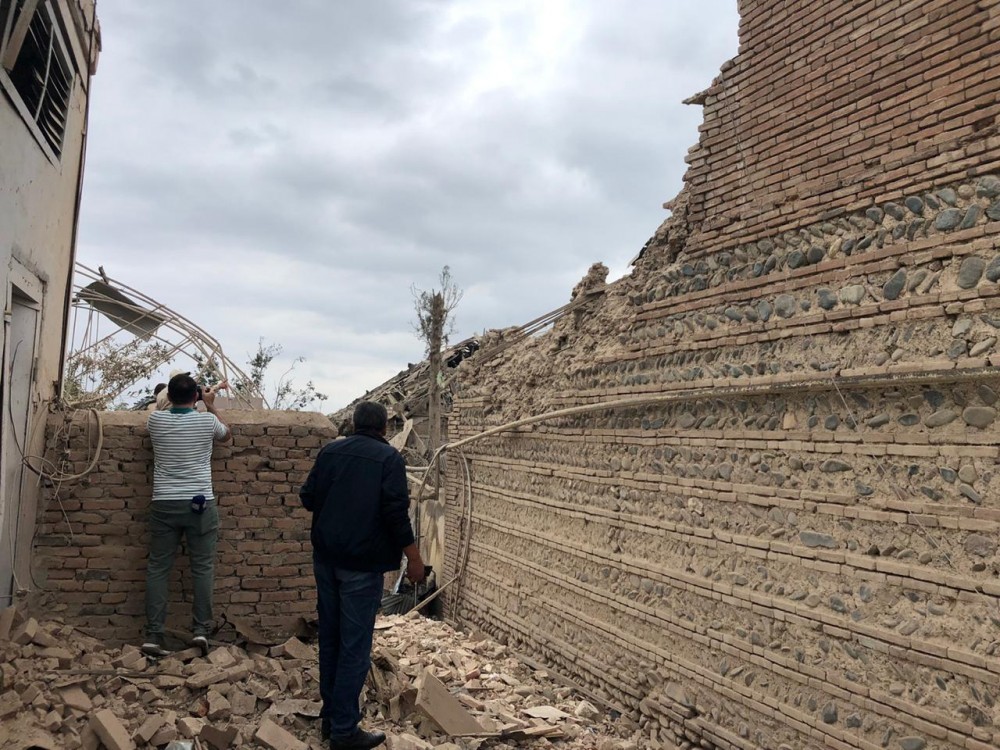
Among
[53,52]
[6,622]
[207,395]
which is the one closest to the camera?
[6,622]

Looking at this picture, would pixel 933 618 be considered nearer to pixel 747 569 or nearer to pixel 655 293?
pixel 747 569

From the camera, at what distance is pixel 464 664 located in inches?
291

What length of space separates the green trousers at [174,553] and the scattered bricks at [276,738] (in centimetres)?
110

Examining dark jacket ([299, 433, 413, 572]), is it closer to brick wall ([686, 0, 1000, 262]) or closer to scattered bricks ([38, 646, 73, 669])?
scattered bricks ([38, 646, 73, 669])

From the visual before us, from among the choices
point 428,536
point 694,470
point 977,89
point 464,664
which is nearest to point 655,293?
point 694,470

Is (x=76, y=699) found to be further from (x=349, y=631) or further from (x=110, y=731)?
(x=349, y=631)

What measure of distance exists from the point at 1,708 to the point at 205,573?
4.38ft

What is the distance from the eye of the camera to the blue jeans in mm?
3832

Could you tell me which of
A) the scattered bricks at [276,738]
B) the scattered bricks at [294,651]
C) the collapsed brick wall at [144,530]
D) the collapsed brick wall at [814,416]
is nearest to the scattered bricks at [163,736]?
the scattered bricks at [276,738]

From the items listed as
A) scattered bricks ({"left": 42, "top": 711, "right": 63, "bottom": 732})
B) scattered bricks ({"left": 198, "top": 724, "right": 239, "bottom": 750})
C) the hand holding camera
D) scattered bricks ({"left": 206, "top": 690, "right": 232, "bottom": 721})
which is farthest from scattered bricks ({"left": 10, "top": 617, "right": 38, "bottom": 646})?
the hand holding camera

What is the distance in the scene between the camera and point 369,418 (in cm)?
412

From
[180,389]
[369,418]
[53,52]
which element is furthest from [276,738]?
[53,52]

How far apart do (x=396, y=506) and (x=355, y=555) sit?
12.7 inches

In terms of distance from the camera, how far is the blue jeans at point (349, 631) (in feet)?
12.6
